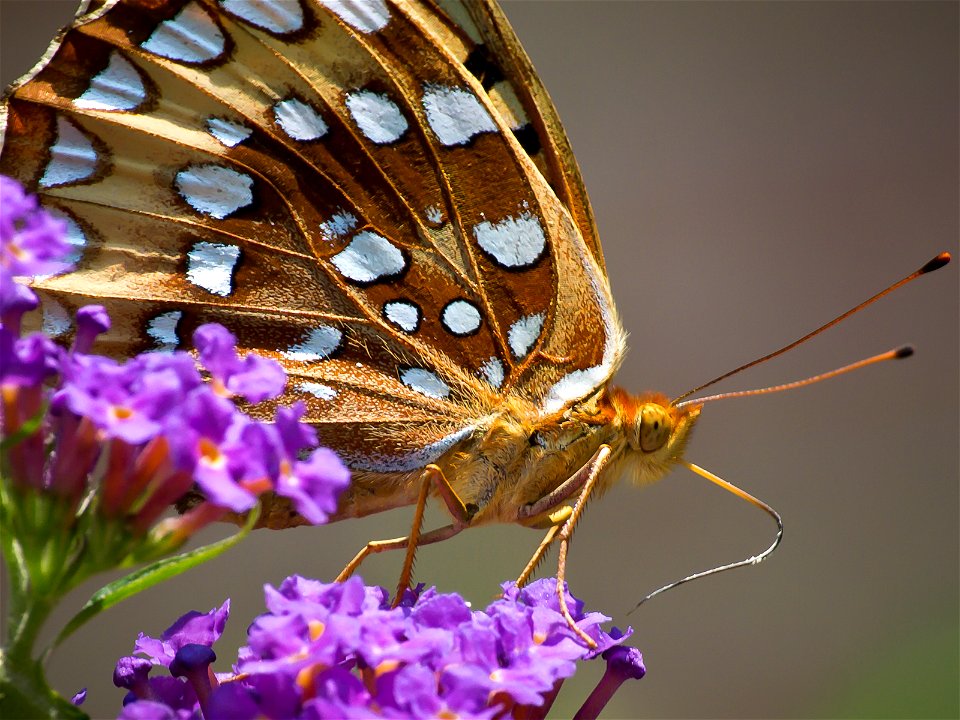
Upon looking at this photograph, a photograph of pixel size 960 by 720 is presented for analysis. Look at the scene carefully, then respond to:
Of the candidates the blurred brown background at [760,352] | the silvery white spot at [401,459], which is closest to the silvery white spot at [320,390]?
the silvery white spot at [401,459]

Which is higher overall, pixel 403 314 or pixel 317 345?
pixel 403 314

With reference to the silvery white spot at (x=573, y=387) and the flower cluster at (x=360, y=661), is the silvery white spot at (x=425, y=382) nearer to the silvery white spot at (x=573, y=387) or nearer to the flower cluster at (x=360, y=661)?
the silvery white spot at (x=573, y=387)

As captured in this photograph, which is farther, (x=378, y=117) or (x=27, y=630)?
(x=378, y=117)

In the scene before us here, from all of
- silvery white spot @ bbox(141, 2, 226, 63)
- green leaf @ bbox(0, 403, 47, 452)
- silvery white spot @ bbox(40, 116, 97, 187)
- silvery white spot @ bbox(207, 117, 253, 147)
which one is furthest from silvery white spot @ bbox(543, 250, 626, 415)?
green leaf @ bbox(0, 403, 47, 452)

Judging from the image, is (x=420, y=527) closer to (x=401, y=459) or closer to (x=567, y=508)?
(x=401, y=459)

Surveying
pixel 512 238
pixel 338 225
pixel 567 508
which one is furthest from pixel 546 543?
pixel 338 225

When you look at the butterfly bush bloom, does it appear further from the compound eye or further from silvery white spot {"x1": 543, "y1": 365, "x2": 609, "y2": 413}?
the compound eye

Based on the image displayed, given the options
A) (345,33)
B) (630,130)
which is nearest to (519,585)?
(345,33)
